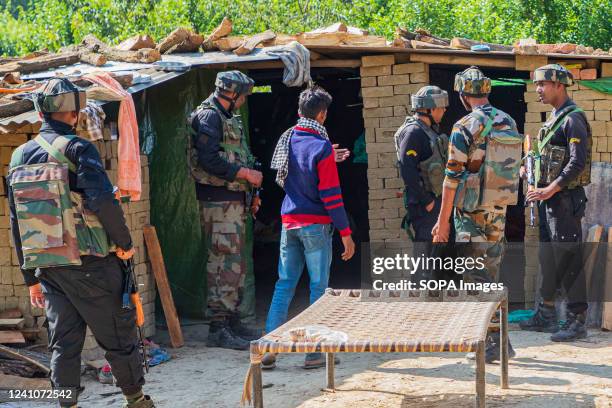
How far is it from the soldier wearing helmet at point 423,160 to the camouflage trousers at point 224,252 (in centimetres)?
137

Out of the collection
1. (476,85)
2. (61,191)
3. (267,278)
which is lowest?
(267,278)

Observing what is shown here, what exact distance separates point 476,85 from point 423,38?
2737 millimetres

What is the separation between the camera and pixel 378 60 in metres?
8.81

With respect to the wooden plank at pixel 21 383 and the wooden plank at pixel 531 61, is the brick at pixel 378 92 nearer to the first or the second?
the wooden plank at pixel 531 61

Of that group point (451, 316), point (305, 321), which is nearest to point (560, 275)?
point (451, 316)

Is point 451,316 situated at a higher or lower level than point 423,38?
lower

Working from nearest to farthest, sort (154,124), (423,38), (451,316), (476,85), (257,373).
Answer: (257,373) → (451,316) → (476,85) → (154,124) → (423,38)

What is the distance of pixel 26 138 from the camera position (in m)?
7.08

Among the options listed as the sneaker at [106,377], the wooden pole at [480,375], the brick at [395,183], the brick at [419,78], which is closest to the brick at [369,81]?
the brick at [419,78]

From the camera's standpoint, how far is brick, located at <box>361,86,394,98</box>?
884 centimetres

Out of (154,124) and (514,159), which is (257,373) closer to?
(514,159)

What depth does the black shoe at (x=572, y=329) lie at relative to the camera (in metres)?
7.47

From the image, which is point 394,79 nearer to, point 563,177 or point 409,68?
point 409,68

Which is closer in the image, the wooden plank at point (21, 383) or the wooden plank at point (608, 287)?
the wooden plank at point (21, 383)
